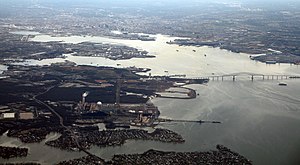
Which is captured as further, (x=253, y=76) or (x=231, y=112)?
(x=253, y=76)

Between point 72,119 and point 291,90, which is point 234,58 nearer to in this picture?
point 291,90

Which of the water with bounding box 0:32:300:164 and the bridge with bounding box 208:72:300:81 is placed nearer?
the water with bounding box 0:32:300:164

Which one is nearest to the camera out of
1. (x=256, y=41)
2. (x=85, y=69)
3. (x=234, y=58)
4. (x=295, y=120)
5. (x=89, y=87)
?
(x=295, y=120)

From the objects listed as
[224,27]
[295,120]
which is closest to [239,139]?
[295,120]

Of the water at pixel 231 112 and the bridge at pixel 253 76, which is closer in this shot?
the water at pixel 231 112

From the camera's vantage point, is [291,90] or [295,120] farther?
[291,90]

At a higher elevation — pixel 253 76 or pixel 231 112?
pixel 253 76

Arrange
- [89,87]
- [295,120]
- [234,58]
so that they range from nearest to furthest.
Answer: [295,120]
[89,87]
[234,58]
